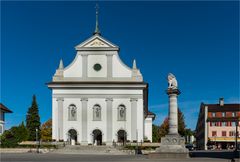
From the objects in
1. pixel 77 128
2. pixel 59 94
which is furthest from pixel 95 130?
pixel 59 94

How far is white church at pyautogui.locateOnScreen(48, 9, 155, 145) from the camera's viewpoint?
235ft

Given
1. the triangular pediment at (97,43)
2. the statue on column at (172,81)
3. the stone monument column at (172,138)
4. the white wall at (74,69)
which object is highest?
the triangular pediment at (97,43)

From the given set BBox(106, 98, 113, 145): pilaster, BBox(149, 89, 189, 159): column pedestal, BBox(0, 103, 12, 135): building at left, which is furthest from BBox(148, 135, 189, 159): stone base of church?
BBox(0, 103, 12, 135): building at left

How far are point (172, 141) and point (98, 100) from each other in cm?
3299

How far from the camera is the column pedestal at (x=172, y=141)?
3859 cm

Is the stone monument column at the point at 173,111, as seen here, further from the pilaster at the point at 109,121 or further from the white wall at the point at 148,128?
the white wall at the point at 148,128

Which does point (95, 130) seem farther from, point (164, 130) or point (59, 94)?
point (164, 130)

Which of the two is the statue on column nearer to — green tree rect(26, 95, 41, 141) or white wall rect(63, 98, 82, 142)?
white wall rect(63, 98, 82, 142)

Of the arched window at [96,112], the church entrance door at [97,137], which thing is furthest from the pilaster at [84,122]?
the church entrance door at [97,137]

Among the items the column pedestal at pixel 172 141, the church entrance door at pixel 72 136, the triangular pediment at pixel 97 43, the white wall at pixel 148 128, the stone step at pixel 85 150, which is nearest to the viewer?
the column pedestal at pixel 172 141

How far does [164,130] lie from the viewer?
10844 cm

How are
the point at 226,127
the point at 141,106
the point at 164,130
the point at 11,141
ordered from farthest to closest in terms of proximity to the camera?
the point at 164,130 < the point at 226,127 < the point at 141,106 < the point at 11,141

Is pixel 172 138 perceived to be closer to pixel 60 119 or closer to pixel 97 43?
pixel 60 119

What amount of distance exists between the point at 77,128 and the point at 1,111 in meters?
15.7
